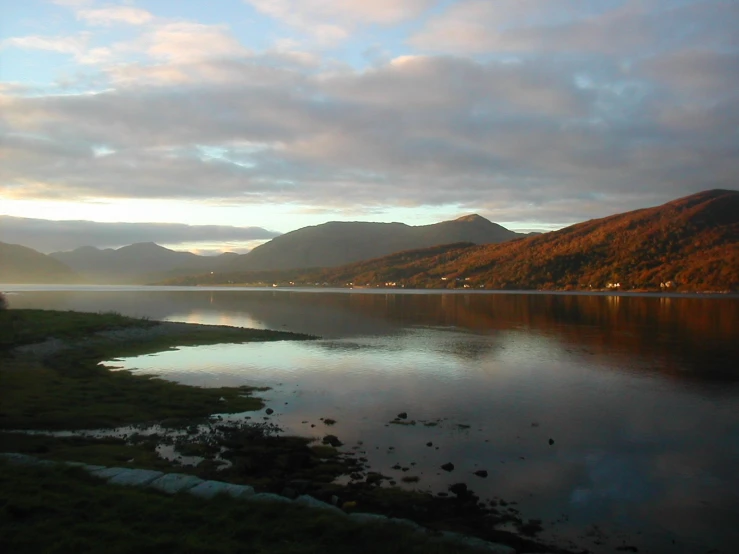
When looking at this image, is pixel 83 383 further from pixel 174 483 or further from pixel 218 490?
pixel 218 490

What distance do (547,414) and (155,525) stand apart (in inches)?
859

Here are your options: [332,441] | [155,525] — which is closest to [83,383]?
[332,441]

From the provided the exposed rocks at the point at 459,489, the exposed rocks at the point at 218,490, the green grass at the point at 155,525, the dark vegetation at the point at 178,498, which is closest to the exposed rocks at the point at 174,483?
the exposed rocks at the point at 218,490

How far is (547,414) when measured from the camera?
28.9 m

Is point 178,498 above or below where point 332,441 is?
above

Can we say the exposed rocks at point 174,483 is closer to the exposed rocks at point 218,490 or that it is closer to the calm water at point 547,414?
the exposed rocks at point 218,490

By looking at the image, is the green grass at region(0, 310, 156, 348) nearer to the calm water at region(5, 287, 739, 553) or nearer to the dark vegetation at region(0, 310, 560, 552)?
the calm water at region(5, 287, 739, 553)

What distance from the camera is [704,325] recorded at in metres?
79.6

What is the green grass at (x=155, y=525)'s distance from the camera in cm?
1086

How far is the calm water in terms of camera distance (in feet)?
57.4

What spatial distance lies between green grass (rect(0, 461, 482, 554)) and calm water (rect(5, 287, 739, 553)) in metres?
5.94

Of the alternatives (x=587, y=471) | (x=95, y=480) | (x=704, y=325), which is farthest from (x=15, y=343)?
(x=704, y=325)

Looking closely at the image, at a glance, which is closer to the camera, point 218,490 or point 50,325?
point 218,490

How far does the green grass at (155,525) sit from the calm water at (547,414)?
5.94 metres
